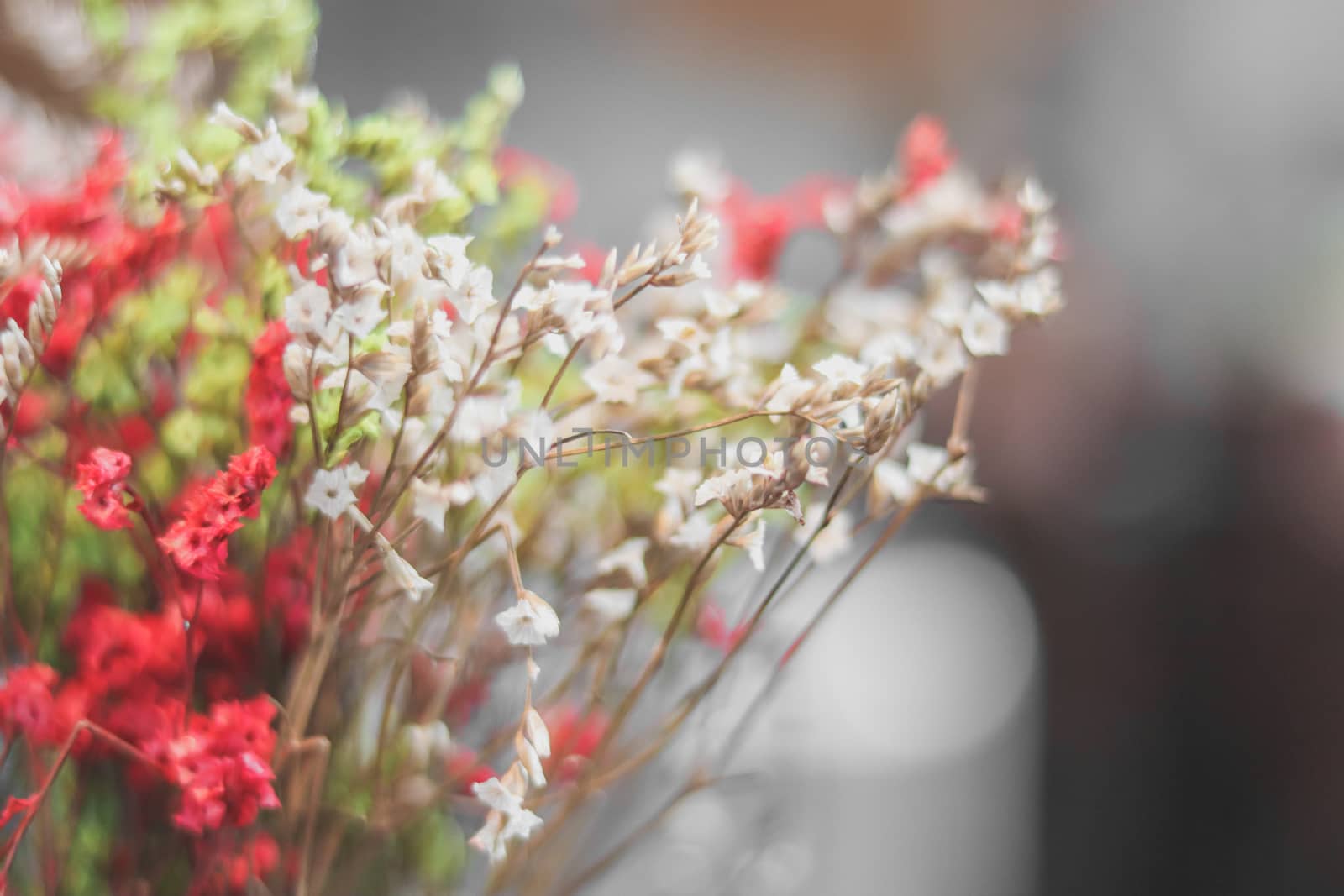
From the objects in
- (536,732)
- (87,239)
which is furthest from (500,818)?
(87,239)

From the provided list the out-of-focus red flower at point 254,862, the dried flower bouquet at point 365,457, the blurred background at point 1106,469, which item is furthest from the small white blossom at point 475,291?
the blurred background at point 1106,469

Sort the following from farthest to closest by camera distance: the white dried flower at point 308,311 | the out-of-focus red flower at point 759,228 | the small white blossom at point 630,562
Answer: the out-of-focus red flower at point 759,228
the small white blossom at point 630,562
the white dried flower at point 308,311

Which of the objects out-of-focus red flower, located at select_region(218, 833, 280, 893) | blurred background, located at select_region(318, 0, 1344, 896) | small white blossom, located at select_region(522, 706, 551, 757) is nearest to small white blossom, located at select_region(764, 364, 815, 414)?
small white blossom, located at select_region(522, 706, 551, 757)

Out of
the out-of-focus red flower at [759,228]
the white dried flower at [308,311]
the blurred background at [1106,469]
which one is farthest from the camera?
the blurred background at [1106,469]

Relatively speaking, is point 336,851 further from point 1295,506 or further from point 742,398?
point 1295,506

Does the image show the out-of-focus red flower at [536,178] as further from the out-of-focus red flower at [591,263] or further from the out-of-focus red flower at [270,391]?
the out-of-focus red flower at [270,391]

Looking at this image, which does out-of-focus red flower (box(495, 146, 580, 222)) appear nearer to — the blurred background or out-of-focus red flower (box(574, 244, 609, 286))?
out-of-focus red flower (box(574, 244, 609, 286))
